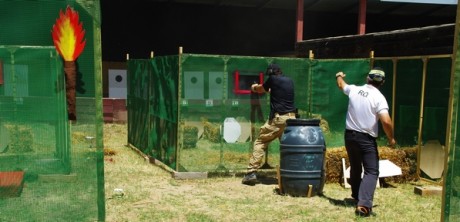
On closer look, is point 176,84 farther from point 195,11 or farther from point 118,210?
point 195,11

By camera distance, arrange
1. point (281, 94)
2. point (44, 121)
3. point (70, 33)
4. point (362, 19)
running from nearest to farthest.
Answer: point (70, 33) → point (44, 121) → point (281, 94) → point (362, 19)

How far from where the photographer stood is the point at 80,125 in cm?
455

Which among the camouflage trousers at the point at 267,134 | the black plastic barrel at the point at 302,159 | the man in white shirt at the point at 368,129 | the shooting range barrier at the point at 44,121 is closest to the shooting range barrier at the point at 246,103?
the camouflage trousers at the point at 267,134

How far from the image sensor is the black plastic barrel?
6621 millimetres

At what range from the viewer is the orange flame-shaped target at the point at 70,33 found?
4.18 m

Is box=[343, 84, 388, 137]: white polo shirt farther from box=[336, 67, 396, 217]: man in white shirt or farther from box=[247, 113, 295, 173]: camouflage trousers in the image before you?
box=[247, 113, 295, 173]: camouflage trousers

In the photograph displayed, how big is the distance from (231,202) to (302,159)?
120cm

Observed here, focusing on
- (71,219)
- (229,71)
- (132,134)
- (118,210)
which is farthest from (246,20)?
(71,219)

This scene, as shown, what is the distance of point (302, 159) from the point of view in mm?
6617

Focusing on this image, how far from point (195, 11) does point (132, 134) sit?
11.6 m

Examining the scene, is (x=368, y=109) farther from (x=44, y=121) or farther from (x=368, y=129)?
A: (x=44, y=121)

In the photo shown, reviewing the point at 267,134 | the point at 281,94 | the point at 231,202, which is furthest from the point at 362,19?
the point at 231,202

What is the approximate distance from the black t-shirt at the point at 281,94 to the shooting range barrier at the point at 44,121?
11.5 feet

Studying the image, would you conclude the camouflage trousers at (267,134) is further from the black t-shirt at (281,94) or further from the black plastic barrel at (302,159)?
the black plastic barrel at (302,159)
